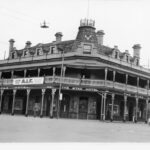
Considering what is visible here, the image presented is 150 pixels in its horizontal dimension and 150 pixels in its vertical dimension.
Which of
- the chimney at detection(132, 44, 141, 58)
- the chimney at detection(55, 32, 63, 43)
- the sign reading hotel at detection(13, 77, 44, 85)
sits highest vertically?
the chimney at detection(55, 32, 63, 43)

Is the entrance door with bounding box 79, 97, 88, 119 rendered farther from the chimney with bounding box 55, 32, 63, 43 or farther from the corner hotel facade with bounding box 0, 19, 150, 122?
the chimney with bounding box 55, 32, 63, 43

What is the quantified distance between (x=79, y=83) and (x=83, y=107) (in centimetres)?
345

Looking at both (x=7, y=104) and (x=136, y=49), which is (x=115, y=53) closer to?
(x=136, y=49)

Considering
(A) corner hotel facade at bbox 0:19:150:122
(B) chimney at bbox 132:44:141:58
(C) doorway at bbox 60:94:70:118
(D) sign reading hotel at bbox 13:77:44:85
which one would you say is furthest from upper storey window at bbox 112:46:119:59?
(D) sign reading hotel at bbox 13:77:44:85

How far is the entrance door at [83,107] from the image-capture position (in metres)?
37.5

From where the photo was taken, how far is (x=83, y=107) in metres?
37.8

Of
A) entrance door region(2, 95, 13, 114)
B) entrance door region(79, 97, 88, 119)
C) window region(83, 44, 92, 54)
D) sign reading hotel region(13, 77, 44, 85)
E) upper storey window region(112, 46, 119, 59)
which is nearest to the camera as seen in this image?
sign reading hotel region(13, 77, 44, 85)

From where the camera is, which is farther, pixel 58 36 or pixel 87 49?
pixel 58 36

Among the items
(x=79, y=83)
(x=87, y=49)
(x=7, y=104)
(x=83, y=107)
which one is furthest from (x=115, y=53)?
(x=7, y=104)

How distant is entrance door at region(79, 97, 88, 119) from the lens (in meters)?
37.5

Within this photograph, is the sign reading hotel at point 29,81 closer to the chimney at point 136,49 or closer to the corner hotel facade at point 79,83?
the corner hotel facade at point 79,83

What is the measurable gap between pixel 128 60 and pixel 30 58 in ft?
43.3

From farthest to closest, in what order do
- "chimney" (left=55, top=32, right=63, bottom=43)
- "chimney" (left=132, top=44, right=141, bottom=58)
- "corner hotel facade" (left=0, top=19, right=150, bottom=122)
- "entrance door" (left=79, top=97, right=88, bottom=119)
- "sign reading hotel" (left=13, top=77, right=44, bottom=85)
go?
"chimney" (left=132, top=44, right=141, bottom=58), "chimney" (left=55, top=32, right=63, bottom=43), "entrance door" (left=79, top=97, right=88, bottom=119), "sign reading hotel" (left=13, top=77, right=44, bottom=85), "corner hotel facade" (left=0, top=19, right=150, bottom=122)

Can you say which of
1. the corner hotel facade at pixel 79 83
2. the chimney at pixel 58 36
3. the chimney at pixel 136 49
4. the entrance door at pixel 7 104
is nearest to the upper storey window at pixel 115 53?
the corner hotel facade at pixel 79 83
